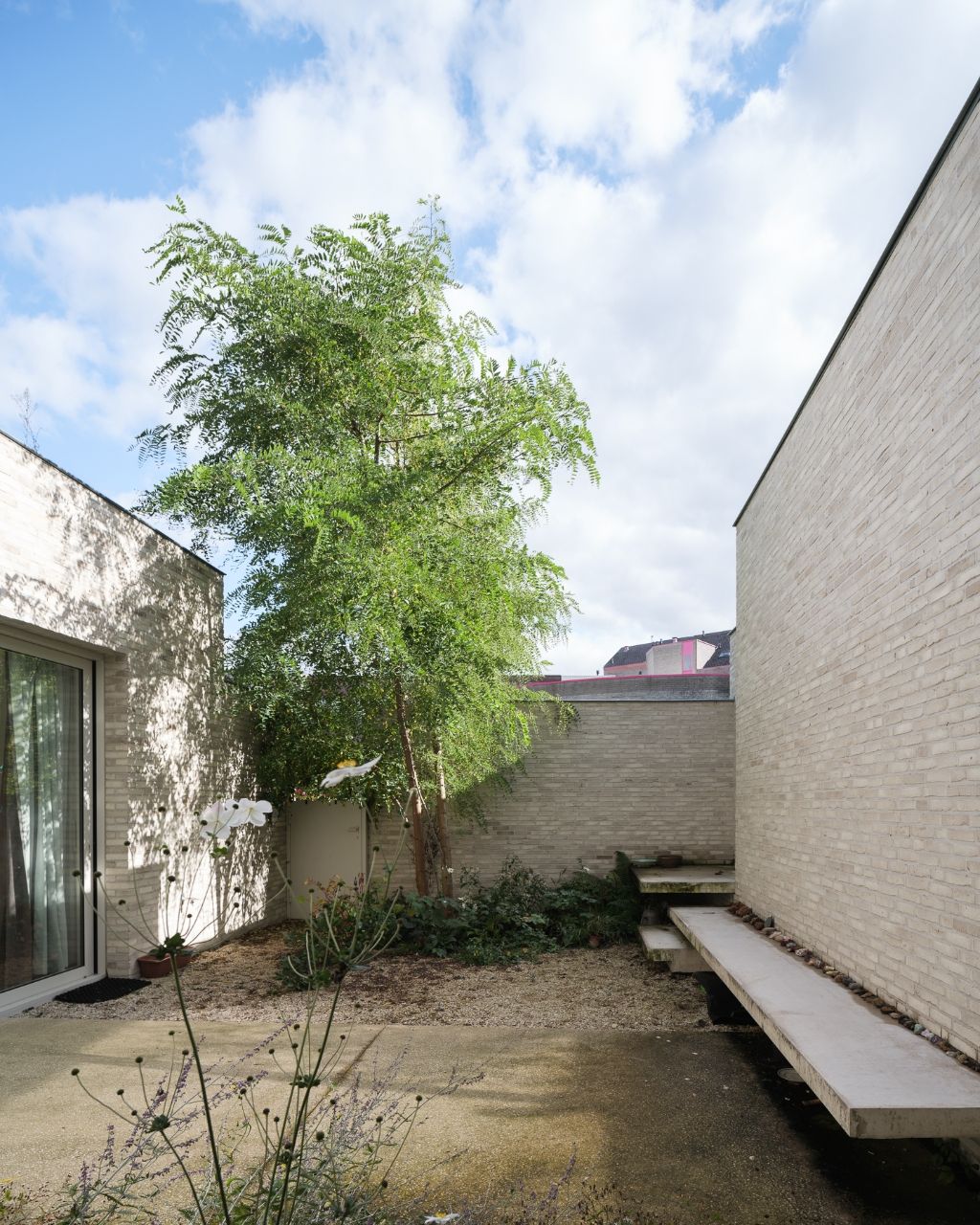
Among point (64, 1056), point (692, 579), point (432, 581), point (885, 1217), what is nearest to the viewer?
point (885, 1217)

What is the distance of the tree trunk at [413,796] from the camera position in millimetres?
6869

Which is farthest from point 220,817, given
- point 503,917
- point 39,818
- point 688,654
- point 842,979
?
point 688,654

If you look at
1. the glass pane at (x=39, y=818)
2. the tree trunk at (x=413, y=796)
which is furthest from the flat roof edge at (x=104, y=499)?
the tree trunk at (x=413, y=796)

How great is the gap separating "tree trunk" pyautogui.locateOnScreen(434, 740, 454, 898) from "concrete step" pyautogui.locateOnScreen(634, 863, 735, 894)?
1.72 m

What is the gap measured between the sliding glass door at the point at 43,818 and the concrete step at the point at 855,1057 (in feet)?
13.0

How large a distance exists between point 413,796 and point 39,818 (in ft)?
9.83

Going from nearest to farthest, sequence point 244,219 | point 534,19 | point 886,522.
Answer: point 886,522, point 534,19, point 244,219

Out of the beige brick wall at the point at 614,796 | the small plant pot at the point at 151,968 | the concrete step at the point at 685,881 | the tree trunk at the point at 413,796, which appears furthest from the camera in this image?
the beige brick wall at the point at 614,796

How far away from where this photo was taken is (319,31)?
5473mm

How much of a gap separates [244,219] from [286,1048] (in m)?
5.78

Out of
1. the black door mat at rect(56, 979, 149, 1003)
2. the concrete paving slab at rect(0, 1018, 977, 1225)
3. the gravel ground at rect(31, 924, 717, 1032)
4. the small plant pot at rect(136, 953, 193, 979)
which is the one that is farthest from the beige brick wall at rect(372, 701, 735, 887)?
the concrete paving slab at rect(0, 1018, 977, 1225)

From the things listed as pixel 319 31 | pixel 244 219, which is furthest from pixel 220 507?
pixel 319 31

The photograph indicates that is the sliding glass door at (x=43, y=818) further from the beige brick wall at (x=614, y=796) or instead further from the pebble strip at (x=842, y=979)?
the pebble strip at (x=842, y=979)

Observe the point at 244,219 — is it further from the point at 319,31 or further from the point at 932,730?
the point at 932,730
